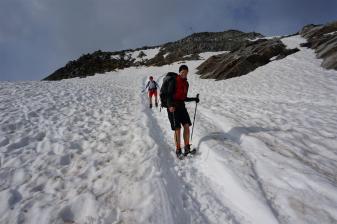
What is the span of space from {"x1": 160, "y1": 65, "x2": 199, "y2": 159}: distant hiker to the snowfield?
0.54 meters

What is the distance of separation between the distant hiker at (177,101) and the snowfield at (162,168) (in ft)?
1.77

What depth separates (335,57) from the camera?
2070cm

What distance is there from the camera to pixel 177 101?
23.0 feet

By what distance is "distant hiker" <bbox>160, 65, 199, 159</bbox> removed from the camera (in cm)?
678

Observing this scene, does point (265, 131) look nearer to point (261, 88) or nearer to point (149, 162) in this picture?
point (149, 162)

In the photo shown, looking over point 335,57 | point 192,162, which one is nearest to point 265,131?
point 192,162

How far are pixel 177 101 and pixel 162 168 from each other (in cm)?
206

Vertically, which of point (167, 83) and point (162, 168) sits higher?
point (167, 83)

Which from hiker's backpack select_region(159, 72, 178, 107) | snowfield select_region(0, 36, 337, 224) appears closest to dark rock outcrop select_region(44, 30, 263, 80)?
snowfield select_region(0, 36, 337, 224)

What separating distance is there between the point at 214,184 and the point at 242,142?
8.35 ft

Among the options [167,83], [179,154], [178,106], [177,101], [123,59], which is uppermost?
[167,83]

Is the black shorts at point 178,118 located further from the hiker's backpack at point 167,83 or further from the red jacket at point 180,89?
the hiker's backpack at point 167,83

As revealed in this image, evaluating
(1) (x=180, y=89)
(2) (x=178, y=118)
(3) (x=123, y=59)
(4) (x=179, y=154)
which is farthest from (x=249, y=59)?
(3) (x=123, y=59)

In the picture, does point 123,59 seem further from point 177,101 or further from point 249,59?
point 177,101
